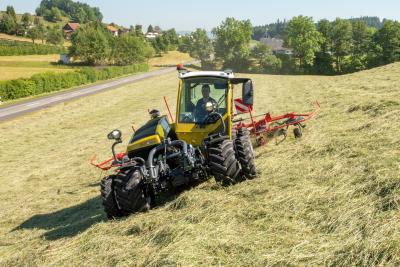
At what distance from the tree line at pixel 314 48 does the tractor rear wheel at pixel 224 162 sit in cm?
6797

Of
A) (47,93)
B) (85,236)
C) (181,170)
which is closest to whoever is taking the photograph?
(85,236)

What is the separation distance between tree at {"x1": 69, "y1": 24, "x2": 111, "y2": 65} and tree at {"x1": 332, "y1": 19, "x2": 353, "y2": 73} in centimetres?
4251

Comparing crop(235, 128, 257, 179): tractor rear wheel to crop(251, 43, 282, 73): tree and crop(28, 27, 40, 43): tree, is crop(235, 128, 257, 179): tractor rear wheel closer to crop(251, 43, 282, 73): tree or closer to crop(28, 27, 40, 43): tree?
crop(251, 43, 282, 73): tree

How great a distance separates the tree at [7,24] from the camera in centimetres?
11575

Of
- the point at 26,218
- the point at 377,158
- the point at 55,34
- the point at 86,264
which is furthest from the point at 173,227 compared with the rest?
the point at 55,34

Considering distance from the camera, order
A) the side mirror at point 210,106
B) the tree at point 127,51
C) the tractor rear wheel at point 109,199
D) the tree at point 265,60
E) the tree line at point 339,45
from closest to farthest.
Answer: the tractor rear wheel at point 109,199 → the side mirror at point 210,106 → the tree line at point 339,45 → the tree at point 265,60 → the tree at point 127,51

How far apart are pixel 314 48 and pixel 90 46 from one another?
136 feet

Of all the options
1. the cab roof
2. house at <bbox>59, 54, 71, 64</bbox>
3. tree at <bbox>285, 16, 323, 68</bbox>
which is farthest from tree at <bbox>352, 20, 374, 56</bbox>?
the cab roof

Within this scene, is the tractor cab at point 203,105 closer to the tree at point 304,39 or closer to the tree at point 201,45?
the tree at point 304,39

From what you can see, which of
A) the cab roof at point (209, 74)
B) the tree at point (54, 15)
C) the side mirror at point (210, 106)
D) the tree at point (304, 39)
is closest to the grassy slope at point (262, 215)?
the side mirror at point (210, 106)

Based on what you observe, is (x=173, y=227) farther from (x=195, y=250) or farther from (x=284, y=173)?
(x=284, y=173)

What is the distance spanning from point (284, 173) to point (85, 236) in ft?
12.1

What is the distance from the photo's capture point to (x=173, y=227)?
5.66 metres

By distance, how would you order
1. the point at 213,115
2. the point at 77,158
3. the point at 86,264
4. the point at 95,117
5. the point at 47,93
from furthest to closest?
the point at 47,93 < the point at 95,117 < the point at 77,158 < the point at 213,115 < the point at 86,264
